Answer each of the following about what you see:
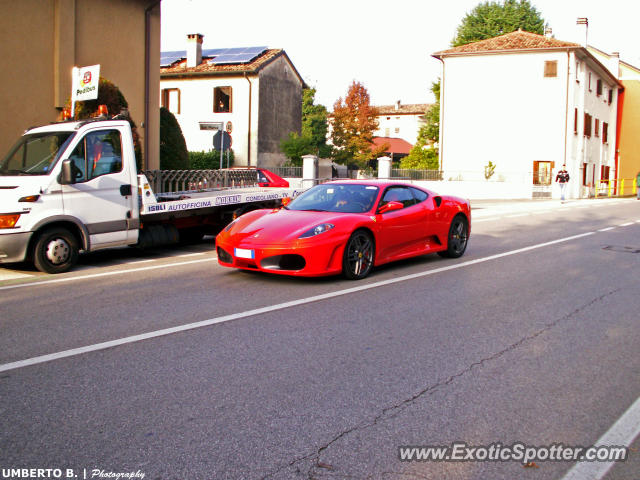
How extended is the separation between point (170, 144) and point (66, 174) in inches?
625

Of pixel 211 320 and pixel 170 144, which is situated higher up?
pixel 170 144

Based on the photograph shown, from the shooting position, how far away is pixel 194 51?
44219mm

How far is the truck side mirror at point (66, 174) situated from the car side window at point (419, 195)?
4.92 m

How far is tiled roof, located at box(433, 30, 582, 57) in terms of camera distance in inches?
1575

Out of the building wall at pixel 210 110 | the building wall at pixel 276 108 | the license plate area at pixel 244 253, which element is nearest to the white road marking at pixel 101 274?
the license plate area at pixel 244 253

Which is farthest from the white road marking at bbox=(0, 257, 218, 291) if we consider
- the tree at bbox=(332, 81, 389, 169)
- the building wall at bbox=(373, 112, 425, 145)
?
the building wall at bbox=(373, 112, 425, 145)

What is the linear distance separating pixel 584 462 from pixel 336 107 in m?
61.0

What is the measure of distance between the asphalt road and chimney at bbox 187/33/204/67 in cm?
3724

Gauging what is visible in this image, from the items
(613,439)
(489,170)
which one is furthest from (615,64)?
(613,439)

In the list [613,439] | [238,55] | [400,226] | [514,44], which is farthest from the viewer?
[238,55]

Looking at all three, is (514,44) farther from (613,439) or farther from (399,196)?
(613,439)

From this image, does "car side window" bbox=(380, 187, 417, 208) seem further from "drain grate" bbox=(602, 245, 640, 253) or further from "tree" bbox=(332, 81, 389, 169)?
"tree" bbox=(332, 81, 389, 169)

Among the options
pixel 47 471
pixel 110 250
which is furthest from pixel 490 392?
pixel 110 250

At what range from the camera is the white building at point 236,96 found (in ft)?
138
